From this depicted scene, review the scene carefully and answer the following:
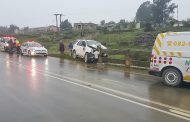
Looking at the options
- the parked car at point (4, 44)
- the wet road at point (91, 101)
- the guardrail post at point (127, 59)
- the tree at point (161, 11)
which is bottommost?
the wet road at point (91, 101)

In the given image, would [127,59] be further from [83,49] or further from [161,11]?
[161,11]

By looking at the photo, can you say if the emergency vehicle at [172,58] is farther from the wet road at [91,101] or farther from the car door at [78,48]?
the car door at [78,48]

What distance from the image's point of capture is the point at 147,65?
1853cm

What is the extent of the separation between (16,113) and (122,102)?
9.72 ft

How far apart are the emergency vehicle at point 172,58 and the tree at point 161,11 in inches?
3798

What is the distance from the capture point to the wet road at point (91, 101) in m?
7.57

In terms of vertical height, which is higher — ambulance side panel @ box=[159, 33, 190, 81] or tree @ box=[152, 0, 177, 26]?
tree @ box=[152, 0, 177, 26]

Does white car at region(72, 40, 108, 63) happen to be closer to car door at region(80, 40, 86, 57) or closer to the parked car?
car door at region(80, 40, 86, 57)

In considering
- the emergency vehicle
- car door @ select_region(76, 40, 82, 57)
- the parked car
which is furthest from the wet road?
the parked car

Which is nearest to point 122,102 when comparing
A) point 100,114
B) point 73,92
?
point 100,114

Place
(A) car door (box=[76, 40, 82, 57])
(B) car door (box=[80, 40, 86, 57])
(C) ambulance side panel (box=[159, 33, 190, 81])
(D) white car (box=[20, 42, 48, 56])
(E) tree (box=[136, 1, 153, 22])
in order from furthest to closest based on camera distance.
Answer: (E) tree (box=[136, 1, 153, 22]) < (D) white car (box=[20, 42, 48, 56]) < (A) car door (box=[76, 40, 82, 57]) < (B) car door (box=[80, 40, 86, 57]) < (C) ambulance side panel (box=[159, 33, 190, 81])

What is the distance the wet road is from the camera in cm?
757

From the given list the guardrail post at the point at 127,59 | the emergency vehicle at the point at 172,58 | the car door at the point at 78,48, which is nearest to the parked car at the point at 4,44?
the car door at the point at 78,48

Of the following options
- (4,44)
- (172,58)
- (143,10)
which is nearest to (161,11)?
(143,10)
